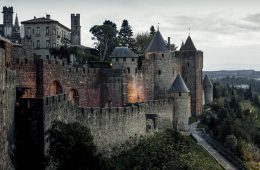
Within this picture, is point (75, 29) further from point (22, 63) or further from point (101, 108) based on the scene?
point (101, 108)

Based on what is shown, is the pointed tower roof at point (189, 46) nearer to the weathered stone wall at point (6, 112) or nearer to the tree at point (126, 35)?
the tree at point (126, 35)

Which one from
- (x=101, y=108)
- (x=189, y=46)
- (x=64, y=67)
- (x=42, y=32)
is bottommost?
(x=101, y=108)

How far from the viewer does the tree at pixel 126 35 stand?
3118 inches

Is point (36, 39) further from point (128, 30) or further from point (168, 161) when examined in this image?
point (168, 161)

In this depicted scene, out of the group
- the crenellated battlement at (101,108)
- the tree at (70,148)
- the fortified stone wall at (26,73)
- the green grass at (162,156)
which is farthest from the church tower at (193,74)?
the tree at (70,148)

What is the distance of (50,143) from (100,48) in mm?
47816

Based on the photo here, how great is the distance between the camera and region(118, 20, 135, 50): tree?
79188 mm

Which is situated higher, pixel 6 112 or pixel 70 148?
pixel 6 112

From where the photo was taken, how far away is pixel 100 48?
77000 millimetres

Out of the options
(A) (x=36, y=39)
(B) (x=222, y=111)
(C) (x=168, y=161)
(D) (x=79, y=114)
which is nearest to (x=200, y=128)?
(B) (x=222, y=111)

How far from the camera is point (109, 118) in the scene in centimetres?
4122

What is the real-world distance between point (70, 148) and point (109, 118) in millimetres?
11455

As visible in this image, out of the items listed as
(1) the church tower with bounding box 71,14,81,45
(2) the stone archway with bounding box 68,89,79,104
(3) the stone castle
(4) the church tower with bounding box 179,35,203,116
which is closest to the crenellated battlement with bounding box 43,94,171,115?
(3) the stone castle

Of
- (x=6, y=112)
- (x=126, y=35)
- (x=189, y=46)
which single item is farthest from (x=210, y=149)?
(x=126, y=35)
